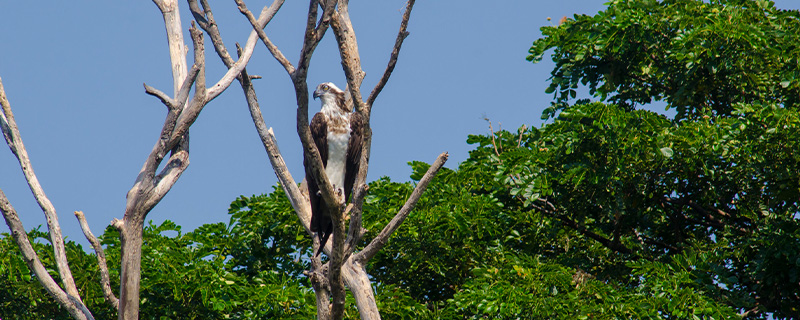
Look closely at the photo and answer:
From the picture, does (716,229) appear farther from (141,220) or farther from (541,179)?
(141,220)

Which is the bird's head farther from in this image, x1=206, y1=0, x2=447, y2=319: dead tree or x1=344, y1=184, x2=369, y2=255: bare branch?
x1=344, y1=184, x2=369, y2=255: bare branch

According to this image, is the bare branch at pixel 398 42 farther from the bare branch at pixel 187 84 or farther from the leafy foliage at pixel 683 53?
the leafy foliage at pixel 683 53

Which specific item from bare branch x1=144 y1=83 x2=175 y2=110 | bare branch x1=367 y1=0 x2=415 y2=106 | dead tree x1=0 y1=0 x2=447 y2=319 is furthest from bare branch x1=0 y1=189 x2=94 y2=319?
bare branch x1=367 y1=0 x2=415 y2=106

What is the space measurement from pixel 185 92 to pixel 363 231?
2.30m

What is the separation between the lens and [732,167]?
27.6ft

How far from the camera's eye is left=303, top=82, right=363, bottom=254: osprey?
6582mm

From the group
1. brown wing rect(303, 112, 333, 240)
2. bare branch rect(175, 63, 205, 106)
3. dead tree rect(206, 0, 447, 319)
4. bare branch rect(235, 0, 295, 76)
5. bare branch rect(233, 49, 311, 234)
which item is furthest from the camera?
bare branch rect(175, 63, 205, 106)

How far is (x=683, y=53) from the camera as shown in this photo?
8.50m

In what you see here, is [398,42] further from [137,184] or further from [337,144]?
[137,184]

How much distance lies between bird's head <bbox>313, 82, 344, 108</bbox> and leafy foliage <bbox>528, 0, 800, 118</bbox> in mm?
3146

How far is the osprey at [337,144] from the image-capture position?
21.6ft

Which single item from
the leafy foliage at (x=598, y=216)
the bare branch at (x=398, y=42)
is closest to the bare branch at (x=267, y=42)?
the bare branch at (x=398, y=42)

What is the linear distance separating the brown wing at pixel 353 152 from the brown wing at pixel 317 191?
0.23m

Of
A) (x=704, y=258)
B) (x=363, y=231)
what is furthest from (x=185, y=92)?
(x=704, y=258)
